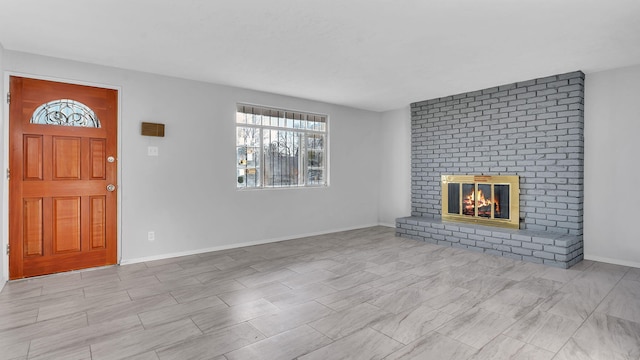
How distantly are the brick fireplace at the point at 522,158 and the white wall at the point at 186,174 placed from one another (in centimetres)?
204

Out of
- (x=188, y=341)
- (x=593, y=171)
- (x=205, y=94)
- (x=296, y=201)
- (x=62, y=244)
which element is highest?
(x=205, y=94)

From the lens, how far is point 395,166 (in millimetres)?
6629

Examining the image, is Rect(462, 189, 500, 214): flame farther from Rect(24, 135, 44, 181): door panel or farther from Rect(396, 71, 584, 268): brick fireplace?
Rect(24, 135, 44, 181): door panel

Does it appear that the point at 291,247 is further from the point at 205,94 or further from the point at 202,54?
the point at 202,54

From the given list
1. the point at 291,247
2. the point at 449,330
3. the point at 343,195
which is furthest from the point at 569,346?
the point at 343,195

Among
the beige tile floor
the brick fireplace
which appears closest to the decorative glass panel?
the beige tile floor

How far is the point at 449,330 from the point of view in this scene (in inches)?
92.9

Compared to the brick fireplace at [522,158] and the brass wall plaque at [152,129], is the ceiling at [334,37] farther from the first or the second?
the brass wall plaque at [152,129]

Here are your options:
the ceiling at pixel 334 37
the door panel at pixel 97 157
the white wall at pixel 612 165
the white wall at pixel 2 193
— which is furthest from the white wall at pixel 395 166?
the white wall at pixel 2 193

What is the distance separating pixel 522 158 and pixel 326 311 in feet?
12.1

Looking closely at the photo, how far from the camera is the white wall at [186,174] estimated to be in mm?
4023

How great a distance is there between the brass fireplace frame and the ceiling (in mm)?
1403

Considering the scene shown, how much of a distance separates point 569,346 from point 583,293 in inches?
49.9

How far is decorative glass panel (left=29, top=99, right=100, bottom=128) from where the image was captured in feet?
11.8
